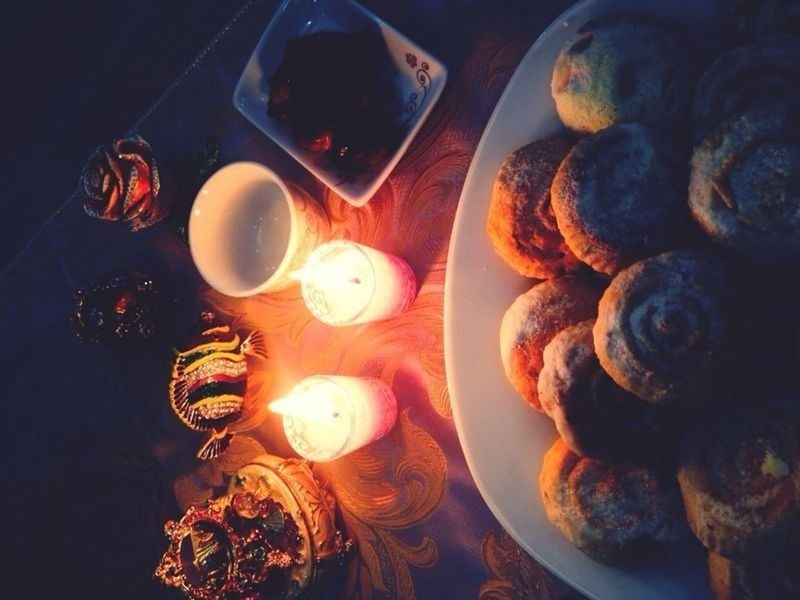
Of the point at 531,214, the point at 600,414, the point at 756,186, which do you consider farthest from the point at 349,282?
the point at 756,186

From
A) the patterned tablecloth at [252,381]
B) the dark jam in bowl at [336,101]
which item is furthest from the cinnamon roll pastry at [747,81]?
the dark jam in bowl at [336,101]

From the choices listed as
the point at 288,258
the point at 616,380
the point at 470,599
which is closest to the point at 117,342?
the point at 288,258

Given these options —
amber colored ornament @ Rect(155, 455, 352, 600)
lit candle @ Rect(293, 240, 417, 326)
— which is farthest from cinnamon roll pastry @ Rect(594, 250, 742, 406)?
amber colored ornament @ Rect(155, 455, 352, 600)

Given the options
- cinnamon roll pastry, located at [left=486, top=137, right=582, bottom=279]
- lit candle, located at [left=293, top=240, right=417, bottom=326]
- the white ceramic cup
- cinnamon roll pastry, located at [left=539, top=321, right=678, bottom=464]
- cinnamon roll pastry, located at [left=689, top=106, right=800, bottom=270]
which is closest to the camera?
cinnamon roll pastry, located at [left=689, top=106, right=800, bottom=270]

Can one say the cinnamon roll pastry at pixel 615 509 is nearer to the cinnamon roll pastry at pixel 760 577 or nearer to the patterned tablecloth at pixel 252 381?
the cinnamon roll pastry at pixel 760 577

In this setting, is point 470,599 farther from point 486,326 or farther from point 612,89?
point 612,89

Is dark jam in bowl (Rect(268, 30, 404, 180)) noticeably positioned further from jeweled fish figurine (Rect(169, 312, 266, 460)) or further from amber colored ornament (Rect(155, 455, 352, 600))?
amber colored ornament (Rect(155, 455, 352, 600))
